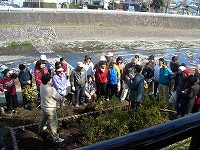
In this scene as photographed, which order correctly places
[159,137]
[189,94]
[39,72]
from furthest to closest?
[39,72] → [189,94] → [159,137]

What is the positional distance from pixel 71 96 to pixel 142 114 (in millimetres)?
3264

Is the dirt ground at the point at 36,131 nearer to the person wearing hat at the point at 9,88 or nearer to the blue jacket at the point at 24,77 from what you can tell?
the person wearing hat at the point at 9,88

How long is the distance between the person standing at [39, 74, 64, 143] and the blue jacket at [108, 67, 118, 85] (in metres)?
3.09

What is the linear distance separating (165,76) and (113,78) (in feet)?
5.44

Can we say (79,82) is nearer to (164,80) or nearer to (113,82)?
(113,82)

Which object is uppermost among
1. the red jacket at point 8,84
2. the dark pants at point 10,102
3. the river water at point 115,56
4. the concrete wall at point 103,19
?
the concrete wall at point 103,19

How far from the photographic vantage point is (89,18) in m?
34.6

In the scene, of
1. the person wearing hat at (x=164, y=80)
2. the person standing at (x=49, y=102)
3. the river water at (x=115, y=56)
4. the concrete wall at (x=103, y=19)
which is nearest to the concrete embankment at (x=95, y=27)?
the concrete wall at (x=103, y=19)

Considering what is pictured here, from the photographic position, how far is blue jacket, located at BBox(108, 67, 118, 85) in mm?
9180

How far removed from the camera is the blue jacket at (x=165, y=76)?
8.74 metres

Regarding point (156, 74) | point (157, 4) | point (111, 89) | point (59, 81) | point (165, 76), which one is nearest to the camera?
point (59, 81)

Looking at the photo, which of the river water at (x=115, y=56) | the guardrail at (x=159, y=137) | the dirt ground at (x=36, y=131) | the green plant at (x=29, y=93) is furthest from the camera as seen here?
the river water at (x=115, y=56)

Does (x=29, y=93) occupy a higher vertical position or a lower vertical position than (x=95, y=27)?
lower

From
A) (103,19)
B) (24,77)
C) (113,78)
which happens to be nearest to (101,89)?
(113,78)
